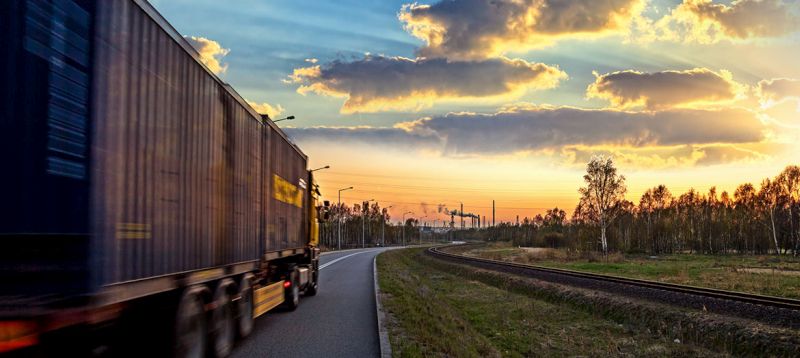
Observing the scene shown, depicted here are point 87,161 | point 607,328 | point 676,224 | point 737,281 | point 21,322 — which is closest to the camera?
point 21,322

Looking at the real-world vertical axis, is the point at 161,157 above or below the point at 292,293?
above

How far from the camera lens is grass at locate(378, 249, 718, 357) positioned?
1130cm

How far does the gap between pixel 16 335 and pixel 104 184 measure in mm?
1393

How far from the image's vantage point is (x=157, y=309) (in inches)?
268

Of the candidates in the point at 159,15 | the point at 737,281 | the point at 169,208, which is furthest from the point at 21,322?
the point at 737,281

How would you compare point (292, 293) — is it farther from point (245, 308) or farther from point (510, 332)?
point (510, 332)

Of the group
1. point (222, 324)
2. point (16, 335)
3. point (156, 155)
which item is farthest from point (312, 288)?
point (16, 335)

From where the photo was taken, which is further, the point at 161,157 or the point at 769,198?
the point at 769,198

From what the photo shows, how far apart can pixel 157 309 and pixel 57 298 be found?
1.90 meters

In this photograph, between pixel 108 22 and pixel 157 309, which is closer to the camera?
pixel 108 22

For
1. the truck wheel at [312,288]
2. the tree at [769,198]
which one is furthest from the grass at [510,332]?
the tree at [769,198]

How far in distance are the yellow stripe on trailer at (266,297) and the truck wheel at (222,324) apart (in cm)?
155

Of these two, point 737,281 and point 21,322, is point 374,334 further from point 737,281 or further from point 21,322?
point 737,281

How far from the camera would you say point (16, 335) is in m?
4.66
